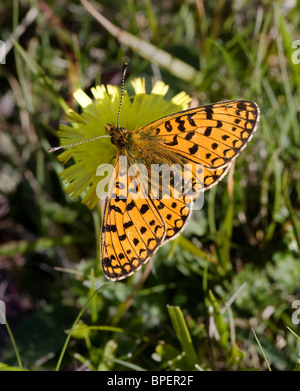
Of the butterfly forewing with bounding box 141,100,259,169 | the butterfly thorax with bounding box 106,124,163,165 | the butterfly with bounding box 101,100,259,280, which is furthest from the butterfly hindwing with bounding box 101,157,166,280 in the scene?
the butterfly forewing with bounding box 141,100,259,169

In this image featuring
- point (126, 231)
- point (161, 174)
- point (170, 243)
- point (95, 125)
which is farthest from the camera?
point (170, 243)

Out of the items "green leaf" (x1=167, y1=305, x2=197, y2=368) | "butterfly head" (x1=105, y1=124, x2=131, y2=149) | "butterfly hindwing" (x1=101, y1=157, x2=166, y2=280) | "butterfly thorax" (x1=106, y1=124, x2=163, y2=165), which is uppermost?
"butterfly head" (x1=105, y1=124, x2=131, y2=149)

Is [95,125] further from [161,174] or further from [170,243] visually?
[170,243]

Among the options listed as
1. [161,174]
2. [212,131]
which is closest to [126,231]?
[161,174]

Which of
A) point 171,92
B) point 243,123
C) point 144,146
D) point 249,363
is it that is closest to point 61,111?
point 171,92

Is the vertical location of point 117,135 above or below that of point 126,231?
above

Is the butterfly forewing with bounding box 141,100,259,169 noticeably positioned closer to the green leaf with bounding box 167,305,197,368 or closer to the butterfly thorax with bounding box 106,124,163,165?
the butterfly thorax with bounding box 106,124,163,165
